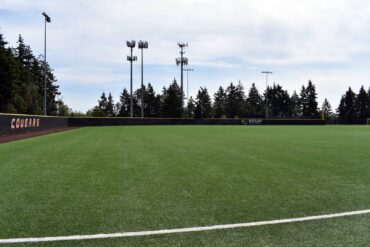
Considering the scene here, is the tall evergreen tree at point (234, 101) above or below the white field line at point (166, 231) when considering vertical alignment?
above

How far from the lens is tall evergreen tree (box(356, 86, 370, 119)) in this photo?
111 meters

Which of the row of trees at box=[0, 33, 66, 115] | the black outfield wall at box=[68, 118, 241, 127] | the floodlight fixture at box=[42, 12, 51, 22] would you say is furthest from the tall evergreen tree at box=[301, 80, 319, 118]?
the floodlight fixture at box=[42, 12, 51, 22]

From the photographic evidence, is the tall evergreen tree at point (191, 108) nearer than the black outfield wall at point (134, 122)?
No

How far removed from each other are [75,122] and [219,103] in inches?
3443

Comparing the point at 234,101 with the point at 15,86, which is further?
the point at 234,101

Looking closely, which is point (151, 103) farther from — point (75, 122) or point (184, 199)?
point (184, 199)

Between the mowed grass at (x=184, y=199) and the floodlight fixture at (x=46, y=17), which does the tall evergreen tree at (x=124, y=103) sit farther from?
the mowed grass at (x=184, y=199)

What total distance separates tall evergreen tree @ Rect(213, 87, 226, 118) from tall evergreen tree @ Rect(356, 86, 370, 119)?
139 ft

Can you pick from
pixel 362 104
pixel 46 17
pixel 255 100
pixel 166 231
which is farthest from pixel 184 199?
pixel 255 100

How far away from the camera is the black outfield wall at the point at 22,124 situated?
2097 cm

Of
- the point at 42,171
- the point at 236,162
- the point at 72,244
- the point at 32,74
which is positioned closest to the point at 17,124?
the point at 42,171

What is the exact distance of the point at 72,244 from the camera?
11.9 feet

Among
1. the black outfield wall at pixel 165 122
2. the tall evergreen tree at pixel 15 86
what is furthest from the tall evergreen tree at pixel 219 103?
the tall evergreen tree at pixel 15 86

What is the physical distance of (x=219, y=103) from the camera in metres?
130
